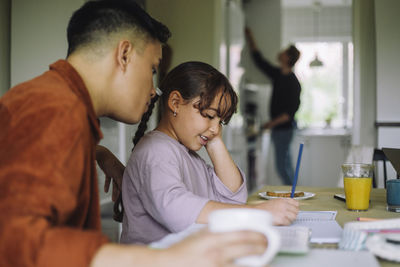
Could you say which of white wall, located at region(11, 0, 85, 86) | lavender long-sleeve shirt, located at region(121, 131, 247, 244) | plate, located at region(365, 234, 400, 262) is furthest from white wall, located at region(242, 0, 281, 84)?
plate, located at region(365, 234, 400, 262)

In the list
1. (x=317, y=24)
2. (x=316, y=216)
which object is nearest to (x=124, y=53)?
(x=316, y=216)

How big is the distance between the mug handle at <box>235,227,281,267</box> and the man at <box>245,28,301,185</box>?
3909mm

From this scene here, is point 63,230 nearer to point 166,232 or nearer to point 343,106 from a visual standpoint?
point 166,232

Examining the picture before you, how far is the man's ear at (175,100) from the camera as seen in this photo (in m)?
1.37

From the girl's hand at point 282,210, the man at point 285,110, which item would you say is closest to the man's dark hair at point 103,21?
the girl's hand at point 282,210

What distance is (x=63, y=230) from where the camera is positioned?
24.1 inches

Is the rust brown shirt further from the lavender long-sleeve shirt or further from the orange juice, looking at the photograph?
the orange juice

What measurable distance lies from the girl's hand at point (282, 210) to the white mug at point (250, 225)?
46cm

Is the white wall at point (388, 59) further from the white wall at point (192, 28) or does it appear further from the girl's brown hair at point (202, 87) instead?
the girl's brown hair at point (202, 87)

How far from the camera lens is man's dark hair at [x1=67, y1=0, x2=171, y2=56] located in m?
0.95

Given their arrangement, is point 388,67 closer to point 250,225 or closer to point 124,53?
point 124,53

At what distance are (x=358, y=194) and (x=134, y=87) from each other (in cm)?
76

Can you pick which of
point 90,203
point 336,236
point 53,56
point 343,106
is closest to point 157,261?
point 90,203

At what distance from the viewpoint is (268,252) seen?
21.7 inches
